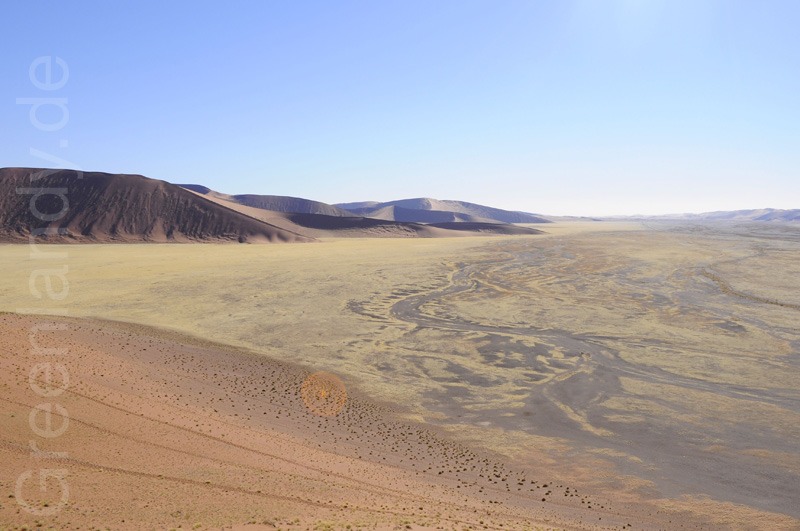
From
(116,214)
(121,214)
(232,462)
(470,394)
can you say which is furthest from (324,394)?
(116,214)

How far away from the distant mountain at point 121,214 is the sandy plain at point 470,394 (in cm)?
5119

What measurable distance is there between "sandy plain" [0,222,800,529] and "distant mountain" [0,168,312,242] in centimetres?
5119

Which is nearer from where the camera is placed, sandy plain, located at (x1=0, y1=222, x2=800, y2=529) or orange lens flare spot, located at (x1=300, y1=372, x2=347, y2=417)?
sandy plain, located at (x1=0, y1=222, x2=800, y2=529)

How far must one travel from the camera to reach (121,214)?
302 ft

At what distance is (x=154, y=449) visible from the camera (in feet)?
36.3

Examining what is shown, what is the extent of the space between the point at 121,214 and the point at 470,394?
91974 mm

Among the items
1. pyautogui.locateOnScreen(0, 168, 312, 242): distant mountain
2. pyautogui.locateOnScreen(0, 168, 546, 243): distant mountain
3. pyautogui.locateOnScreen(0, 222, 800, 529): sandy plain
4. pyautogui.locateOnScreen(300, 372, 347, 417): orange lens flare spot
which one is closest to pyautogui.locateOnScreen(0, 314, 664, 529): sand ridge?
pyautogui.locateOnScreen(0, 222, 800, 529): sandy plain

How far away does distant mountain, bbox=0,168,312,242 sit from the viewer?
87.3 m

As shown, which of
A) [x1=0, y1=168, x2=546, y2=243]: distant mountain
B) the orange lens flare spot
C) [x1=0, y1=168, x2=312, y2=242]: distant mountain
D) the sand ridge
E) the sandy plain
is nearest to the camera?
the sand ridge

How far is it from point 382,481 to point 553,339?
1572 cm

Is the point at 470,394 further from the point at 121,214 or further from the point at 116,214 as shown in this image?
the point at 116,214

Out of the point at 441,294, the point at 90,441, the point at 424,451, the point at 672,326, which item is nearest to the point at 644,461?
the point at 424,451

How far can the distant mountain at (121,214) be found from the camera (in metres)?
87.3

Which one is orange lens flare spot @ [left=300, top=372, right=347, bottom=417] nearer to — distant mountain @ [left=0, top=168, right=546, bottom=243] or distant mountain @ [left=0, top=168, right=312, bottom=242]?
distant mountain @ [left=0, top=168, right=312, bottom=242]
